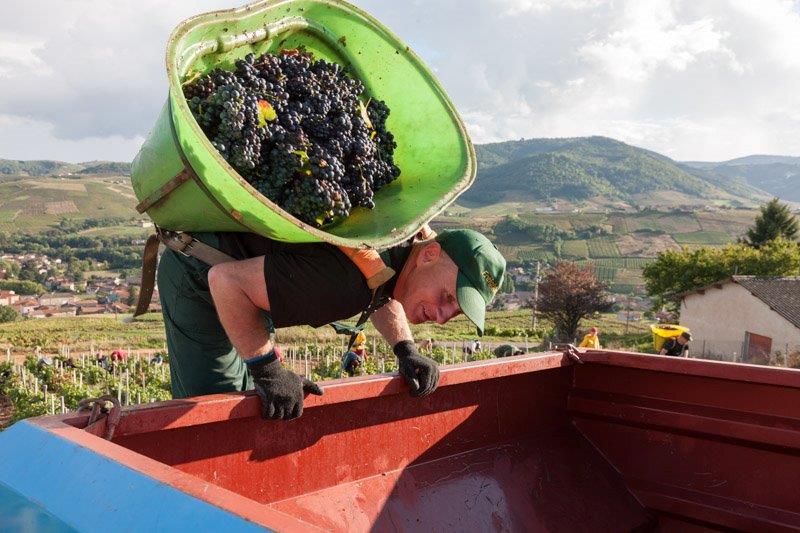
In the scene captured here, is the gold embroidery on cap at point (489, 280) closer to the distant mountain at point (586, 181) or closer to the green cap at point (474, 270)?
the green cap at point (474, 270)

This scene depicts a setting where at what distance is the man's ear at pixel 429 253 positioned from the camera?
2279 millimetres

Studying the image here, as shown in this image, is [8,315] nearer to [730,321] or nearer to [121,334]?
[121,334]

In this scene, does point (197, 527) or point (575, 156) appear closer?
point (197, 527)

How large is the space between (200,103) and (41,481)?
1098mm

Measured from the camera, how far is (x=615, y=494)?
9.44 ft

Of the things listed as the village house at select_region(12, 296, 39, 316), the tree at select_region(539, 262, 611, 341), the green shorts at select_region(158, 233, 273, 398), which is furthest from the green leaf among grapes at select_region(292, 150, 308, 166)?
the village house at select_region(12, 296, 39, 316)

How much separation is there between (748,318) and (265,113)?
29731 mm

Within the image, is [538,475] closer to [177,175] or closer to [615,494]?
[615,494]

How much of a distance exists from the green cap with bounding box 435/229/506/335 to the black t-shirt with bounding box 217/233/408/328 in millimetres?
329

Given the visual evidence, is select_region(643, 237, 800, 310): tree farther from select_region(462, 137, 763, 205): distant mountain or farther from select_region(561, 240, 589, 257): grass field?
select_region(462, 137, 763, 205): distant mountain

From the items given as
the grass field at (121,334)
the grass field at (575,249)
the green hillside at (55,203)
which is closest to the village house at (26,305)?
the grass field at (121,334)

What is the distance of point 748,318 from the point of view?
27.7 metres

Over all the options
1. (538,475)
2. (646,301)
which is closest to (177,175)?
(538,475)

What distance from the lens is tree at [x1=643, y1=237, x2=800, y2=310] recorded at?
37562 mm
